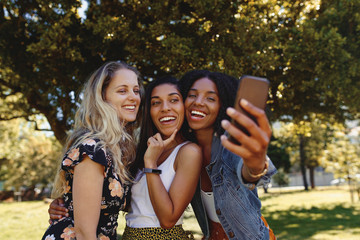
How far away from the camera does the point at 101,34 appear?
7117mm

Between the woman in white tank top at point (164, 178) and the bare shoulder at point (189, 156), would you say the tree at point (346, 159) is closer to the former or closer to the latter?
the woman in white tank top at point (164, 178)

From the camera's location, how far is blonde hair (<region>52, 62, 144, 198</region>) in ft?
8.75

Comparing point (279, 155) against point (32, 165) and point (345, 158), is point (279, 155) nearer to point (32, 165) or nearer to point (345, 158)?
point (345, 158)

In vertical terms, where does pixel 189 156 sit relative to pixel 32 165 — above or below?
above

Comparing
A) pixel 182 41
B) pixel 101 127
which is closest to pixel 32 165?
pixel 182 41

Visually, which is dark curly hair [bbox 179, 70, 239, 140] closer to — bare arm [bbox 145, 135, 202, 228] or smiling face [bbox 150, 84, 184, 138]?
smiling face [bbox 150, 84, 184, 138]

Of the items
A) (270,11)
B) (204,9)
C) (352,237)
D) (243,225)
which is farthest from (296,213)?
(243,225)

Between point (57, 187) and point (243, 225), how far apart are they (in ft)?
5.36

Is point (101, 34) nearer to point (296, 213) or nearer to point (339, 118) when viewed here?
point (339, 118)

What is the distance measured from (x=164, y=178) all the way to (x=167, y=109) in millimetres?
656

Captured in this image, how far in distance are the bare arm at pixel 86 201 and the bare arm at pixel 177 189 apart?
0.41 m

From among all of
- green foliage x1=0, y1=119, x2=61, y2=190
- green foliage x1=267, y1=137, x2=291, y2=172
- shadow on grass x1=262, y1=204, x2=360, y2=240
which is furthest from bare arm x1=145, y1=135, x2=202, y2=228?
green foliage x1=267, y1=137, x2=291, y2=172

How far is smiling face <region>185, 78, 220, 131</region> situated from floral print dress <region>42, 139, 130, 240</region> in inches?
32.7

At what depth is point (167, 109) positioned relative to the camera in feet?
9.80
